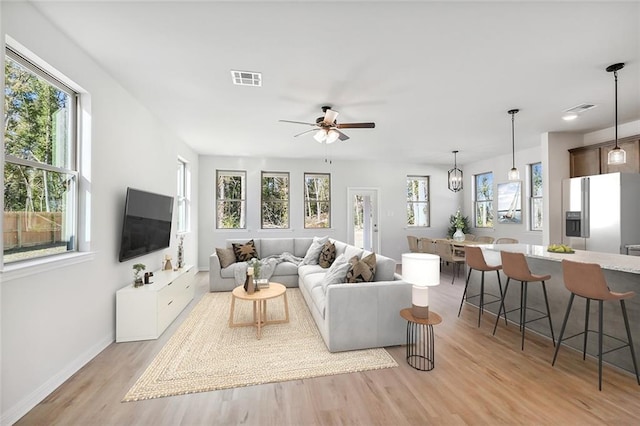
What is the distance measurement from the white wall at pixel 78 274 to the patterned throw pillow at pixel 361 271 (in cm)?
252

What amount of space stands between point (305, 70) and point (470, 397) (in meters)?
3.17

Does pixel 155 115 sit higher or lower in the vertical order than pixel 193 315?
higher

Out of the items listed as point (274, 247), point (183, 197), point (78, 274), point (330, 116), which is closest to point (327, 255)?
point (274, 247)

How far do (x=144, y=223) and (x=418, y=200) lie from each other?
22.2 ft

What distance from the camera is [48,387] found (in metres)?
2.05

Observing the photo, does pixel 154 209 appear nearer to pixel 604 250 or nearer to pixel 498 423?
pixel 498 423

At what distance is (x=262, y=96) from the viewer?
3.27 meters

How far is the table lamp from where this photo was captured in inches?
93.4

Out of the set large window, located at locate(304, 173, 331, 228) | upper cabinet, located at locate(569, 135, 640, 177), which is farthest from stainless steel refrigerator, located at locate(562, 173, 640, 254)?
large window, located at locate(304, 173, 331, 228)

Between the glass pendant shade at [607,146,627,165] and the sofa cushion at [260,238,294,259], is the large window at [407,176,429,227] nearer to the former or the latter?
the sofa cushion at [260,238,294,259]

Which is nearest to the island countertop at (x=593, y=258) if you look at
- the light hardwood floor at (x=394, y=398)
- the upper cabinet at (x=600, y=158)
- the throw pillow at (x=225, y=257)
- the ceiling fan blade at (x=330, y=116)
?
the light hardwood floor at (x=394, y=398)

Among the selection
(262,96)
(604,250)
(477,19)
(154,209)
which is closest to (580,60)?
(477,19)

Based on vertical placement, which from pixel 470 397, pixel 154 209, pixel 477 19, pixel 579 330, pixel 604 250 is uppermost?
pixel 477 19

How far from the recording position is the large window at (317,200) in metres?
7.14
